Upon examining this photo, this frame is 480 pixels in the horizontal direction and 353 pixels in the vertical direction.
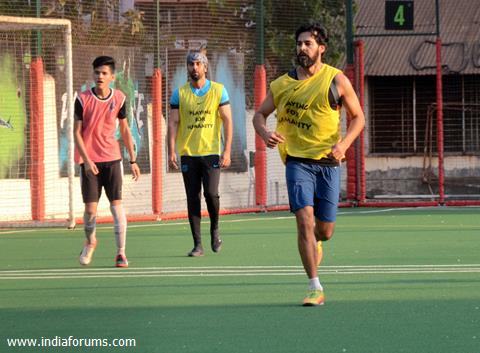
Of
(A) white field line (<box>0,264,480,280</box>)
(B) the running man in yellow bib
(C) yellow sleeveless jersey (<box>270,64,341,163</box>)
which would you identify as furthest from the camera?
(A) white field line (<box>0,264,480,280</box>)

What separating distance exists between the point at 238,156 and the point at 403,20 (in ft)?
13.1

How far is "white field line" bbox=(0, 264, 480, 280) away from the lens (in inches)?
484

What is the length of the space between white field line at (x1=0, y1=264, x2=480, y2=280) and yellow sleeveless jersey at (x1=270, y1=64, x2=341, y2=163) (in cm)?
217

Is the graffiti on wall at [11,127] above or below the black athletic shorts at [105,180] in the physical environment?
above

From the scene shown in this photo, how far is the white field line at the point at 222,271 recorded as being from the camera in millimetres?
12281

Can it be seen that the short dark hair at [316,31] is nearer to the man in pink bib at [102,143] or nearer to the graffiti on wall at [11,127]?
the man in pink bib at [102,143]

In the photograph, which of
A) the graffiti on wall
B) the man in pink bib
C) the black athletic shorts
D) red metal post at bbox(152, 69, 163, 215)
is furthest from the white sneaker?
red metal post at bbox(152, 69, 163, 215)

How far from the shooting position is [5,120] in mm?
20516

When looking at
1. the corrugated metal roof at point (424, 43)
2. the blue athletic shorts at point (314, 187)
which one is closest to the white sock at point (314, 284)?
the blue athletic shorts at point (314, 187)

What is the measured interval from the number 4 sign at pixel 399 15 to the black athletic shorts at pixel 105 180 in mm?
11867

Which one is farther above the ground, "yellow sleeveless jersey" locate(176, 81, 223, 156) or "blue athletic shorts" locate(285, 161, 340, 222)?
"yellow sleeveless jersey" locate(176, 81, 223, 156)

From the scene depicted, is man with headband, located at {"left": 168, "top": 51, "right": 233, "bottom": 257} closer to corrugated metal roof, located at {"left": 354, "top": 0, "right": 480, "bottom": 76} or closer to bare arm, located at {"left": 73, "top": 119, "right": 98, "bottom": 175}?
bare arm, located at {"left": 73, "top": 119, "right": 98, "bottom": 175}

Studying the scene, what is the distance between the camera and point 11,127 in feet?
67.3

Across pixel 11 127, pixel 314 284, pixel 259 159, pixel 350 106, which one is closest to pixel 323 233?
pixel 314 284
